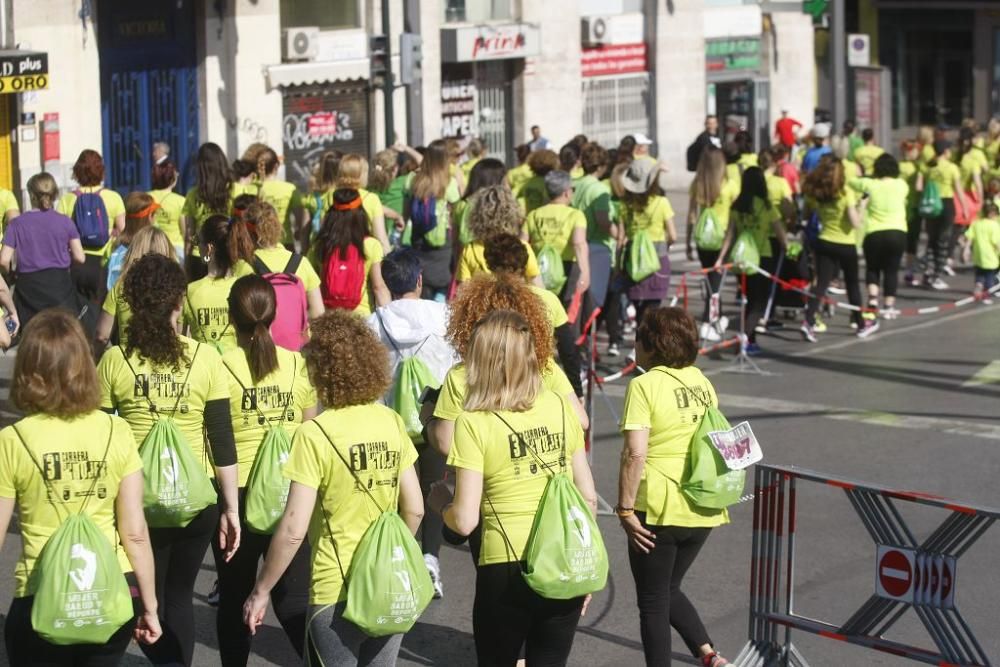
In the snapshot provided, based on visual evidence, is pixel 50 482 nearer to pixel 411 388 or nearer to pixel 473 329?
pixel 473 329

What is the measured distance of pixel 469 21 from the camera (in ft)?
89.6

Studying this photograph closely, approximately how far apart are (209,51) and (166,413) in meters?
17.0

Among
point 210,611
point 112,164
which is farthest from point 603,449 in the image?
point 112,164

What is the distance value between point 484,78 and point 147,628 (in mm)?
22894

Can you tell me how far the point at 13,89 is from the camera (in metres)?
18.7

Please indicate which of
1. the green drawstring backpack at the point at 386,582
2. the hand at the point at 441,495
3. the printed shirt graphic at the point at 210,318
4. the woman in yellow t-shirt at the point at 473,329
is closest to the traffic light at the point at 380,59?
the printed shirt graphic at the point at 210,318

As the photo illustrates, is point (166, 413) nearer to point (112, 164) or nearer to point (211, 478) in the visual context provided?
point (211, 478)

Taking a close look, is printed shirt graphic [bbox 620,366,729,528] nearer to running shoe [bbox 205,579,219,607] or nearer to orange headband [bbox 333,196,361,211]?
running shoe [bbox 205,579,219,607]

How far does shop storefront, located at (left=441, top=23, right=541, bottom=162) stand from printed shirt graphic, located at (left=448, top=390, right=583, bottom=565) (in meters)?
21.1

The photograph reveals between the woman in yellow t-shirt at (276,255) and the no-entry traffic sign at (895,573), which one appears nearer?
the no-entry traffic sign at (895,573)

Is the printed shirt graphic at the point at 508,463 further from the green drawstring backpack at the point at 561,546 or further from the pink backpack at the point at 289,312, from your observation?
the pink backpack at the point at 289,312

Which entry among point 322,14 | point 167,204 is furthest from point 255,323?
point 322,14

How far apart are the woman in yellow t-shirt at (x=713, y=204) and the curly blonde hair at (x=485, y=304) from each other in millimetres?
7729

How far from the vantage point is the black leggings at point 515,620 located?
210 inches
